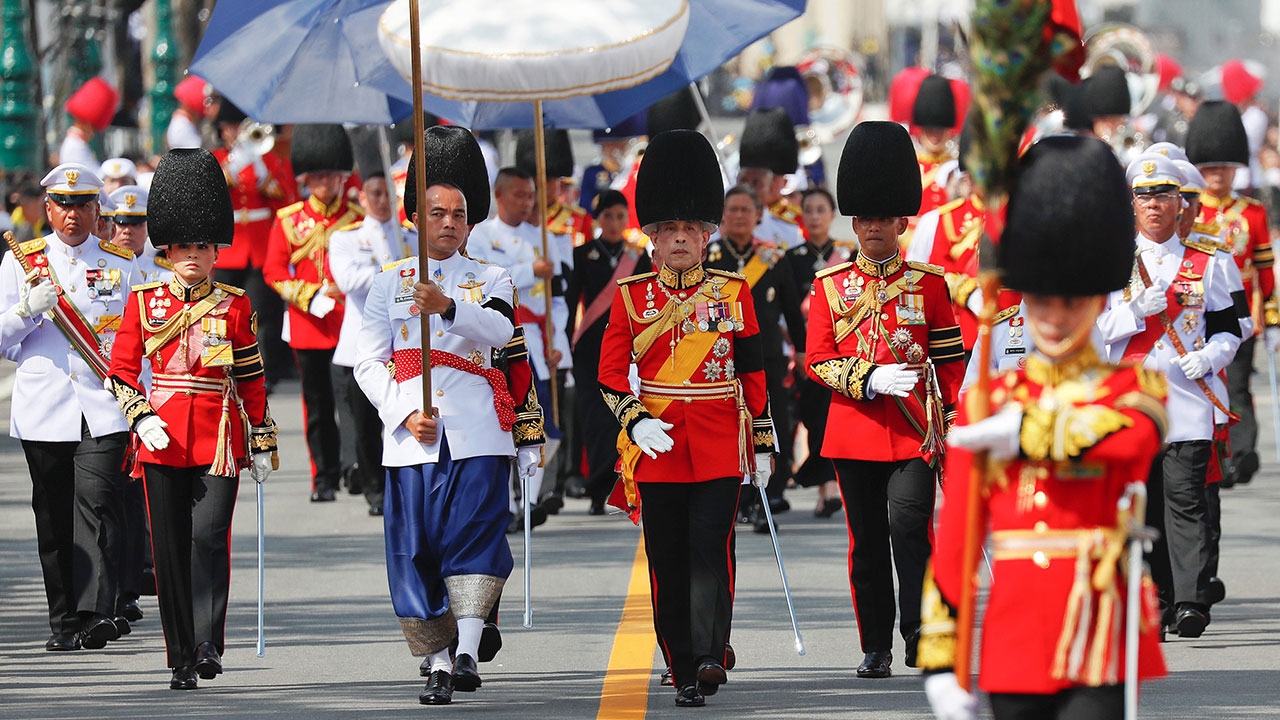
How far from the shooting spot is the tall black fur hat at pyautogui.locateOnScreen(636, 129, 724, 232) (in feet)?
29.7

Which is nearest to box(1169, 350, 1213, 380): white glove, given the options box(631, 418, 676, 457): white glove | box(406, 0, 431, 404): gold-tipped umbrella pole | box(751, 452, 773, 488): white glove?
box(751, 452, 773, 488): white glove

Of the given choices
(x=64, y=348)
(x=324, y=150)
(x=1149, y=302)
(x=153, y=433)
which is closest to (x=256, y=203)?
(x=324, y=150)

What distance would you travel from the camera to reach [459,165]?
9508 mm

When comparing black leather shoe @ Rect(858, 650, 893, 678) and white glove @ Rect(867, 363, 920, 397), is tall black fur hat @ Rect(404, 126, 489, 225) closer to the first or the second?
white glove @ Rect(867, 363, 920, 397)

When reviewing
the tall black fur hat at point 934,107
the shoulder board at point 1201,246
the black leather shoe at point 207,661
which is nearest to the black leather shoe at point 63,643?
the black leather shoe at point 207,661

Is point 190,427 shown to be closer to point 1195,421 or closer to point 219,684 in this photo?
point 219,684

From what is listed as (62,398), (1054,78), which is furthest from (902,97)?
(1054,78)

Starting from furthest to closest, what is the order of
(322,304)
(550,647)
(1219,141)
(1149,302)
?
(322,304)
(1219,141)
(550,647)
(1149,302)

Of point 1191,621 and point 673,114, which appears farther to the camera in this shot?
point 673,114

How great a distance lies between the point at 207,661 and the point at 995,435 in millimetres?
4336

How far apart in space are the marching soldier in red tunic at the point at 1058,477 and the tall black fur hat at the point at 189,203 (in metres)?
4.44

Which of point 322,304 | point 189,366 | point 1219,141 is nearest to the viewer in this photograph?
point 189,366

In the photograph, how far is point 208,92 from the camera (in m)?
22.9

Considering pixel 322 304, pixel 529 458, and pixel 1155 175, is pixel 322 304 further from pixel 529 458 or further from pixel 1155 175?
pixel 1155 175
